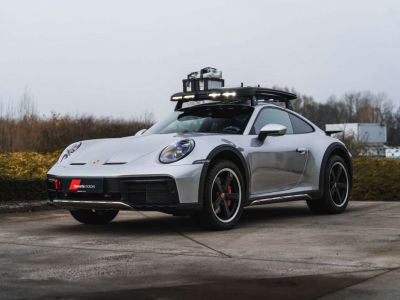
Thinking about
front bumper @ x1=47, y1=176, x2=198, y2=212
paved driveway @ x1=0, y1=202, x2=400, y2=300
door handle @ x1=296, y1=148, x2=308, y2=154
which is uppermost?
door handle @ x1=296, y1=148, x2=308, y2=154

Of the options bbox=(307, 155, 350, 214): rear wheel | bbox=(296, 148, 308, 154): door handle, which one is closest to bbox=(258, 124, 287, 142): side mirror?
bbox=(296, 148, 308, 154): door handle

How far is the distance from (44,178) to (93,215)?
112 inches

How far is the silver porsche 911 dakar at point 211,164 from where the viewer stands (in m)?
6.41

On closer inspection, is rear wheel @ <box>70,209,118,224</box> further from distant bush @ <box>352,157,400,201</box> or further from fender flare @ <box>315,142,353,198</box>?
distant bush @ <box>352,157,400,201</box>

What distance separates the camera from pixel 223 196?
6.87m

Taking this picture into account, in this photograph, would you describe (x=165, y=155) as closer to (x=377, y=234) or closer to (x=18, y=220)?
(x=377, y=234)

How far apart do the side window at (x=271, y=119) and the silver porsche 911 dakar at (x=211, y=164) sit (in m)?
0.01

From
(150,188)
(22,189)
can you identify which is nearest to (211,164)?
(150,188)

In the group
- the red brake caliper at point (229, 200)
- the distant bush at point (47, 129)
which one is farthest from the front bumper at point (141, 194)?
the distant bush at point (47, 129)

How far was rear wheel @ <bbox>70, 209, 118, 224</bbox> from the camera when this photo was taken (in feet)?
25.1

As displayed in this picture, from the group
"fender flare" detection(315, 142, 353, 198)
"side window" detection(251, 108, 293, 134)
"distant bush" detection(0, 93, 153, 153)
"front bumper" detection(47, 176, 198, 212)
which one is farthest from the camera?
"distant bush" detection(0, 93, 153, 153)

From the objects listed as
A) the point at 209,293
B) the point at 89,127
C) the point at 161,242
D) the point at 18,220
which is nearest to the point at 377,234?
the point at 161,242

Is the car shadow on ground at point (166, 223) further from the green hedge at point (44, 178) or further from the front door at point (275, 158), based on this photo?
the green hedge at point (44, 178)

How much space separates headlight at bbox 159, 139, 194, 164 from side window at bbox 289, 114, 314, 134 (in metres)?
2.15
